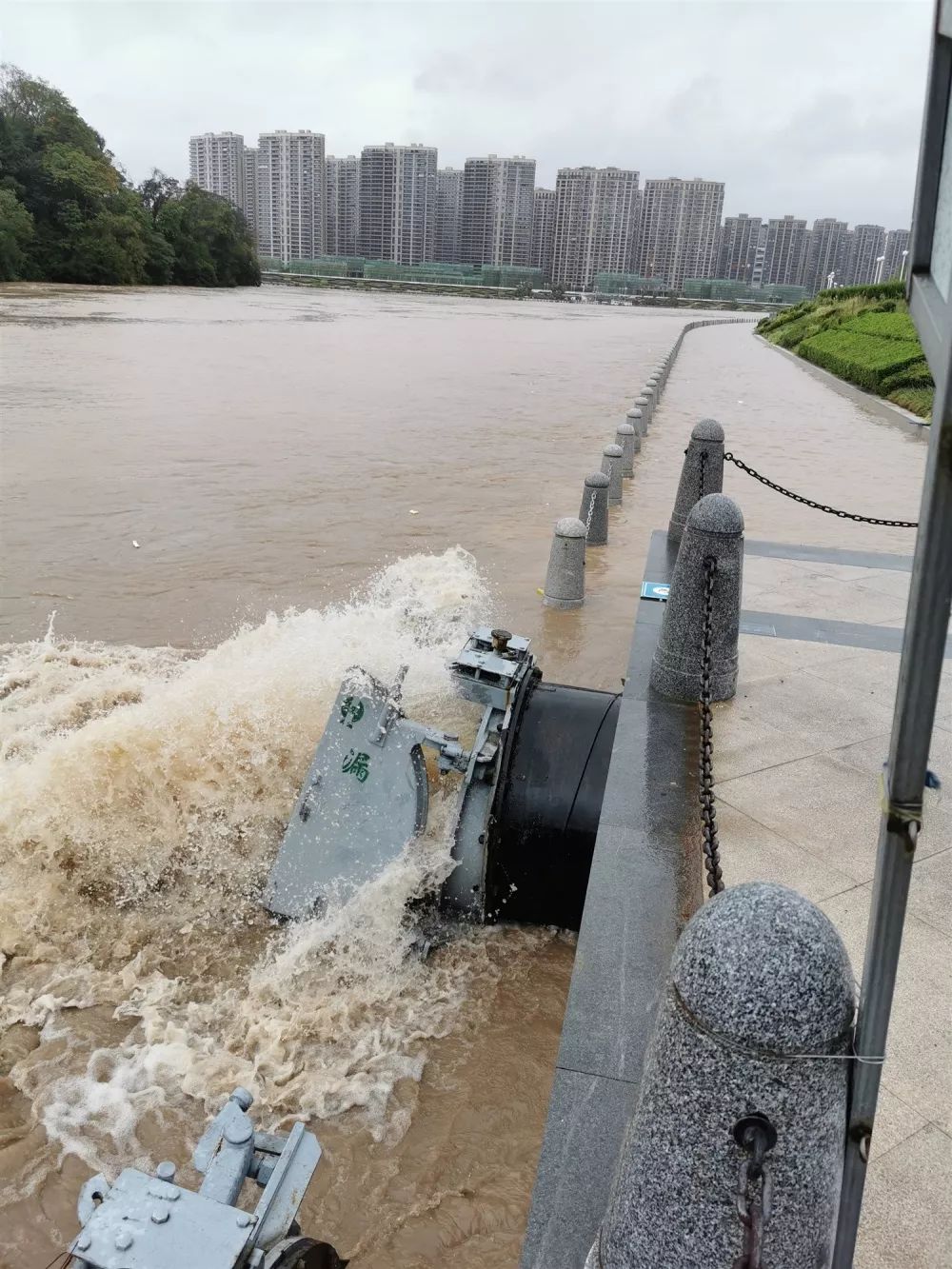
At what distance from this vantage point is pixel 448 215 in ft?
458

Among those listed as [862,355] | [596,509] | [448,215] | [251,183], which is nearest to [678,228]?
[448,215]

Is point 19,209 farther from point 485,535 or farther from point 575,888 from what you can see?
point 575,888

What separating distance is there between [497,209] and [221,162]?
39.1 meters

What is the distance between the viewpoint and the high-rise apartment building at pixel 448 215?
137 meters

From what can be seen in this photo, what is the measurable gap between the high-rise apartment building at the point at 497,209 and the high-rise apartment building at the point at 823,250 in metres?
39.7

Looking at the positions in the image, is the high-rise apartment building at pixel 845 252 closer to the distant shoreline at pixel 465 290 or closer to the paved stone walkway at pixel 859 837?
the distant shoreline at pixel 465 290

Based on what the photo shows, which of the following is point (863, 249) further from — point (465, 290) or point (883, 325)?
point (883, 325)

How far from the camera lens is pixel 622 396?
25516 millimetres

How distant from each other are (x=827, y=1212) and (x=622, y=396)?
24933 millimetres

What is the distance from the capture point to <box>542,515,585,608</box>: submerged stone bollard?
9.38 metres

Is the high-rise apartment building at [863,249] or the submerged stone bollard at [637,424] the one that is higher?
the high-rise apartment building at [863,249]

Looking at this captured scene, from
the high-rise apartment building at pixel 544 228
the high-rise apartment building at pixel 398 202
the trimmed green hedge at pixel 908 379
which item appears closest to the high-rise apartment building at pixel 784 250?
the high-rise apartment building at pixel 544 228

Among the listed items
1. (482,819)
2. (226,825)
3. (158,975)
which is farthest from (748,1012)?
(226,825)

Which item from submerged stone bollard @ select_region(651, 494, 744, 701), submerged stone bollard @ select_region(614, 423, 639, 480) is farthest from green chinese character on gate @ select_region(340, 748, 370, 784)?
submerged stone bollard @ select_region(614, 423, 639, 480)
